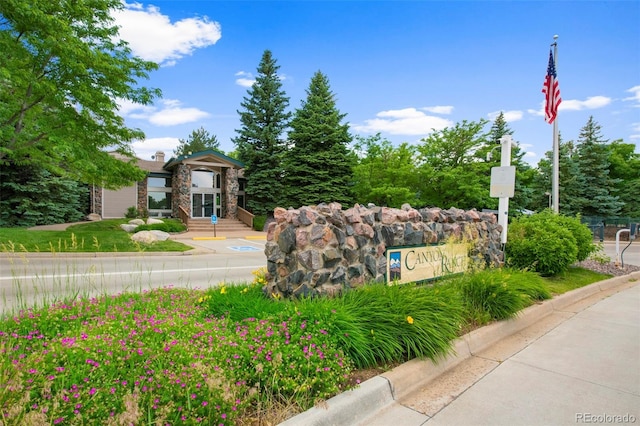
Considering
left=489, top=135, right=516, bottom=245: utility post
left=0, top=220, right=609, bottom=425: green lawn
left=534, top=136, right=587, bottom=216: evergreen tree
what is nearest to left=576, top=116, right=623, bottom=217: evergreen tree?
left=534, top=136, right=587, bottom=216: evergreen tree

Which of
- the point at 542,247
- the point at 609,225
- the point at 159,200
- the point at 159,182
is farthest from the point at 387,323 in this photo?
the point at 609,225

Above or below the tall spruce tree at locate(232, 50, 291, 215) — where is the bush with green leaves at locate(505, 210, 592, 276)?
below

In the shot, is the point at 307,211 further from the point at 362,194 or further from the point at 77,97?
the point at 362,194

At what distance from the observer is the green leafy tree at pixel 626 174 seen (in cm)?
3027

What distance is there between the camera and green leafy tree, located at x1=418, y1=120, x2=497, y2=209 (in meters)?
22.0

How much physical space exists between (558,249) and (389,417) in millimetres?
6999

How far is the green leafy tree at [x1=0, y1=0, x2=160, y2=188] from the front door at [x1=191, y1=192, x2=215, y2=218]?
14.4 metres

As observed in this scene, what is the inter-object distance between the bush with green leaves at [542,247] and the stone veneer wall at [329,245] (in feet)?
13.0

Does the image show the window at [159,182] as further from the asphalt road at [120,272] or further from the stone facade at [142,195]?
the asphalt road at [120,272]

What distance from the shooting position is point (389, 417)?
2.78m

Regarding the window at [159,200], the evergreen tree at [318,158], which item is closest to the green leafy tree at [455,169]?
the evergreen tree at [318,158]

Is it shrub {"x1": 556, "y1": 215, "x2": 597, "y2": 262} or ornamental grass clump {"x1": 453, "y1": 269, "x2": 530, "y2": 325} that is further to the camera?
shrub {"x1": 556, "y1": 215, "x2": 597, "y2": 262}

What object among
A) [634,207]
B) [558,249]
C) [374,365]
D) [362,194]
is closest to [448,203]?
[362,194]

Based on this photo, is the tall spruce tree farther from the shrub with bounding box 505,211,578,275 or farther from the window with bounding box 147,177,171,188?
the shrub with bounding box 505,211,578,275
